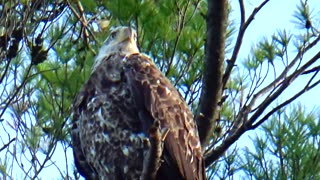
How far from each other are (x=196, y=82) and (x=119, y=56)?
0.43 m

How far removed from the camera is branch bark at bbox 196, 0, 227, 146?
149 inches

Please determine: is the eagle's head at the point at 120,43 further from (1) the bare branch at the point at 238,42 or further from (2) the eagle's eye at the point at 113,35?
(1) the bare branch at the point at 238,42

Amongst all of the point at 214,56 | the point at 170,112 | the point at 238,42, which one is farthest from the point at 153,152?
the point at 170,112

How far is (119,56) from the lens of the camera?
4.66 m

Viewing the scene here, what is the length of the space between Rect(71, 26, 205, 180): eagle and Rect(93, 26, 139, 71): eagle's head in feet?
0.52

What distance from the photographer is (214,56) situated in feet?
12.5

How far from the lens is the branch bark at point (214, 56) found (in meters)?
3.80

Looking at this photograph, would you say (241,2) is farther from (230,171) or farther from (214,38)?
(230,171)

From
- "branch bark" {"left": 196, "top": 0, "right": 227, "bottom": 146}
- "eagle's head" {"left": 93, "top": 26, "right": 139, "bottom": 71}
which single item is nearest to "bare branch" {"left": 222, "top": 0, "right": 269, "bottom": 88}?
"branch bark" {"left": 196, "top": 0, "right": 227, "bottom": 146}

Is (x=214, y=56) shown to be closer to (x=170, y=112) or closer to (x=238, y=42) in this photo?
(x=238, y=42)

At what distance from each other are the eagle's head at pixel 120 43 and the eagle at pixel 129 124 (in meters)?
0.16

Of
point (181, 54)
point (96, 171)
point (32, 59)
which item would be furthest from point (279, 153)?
point (32, 59)

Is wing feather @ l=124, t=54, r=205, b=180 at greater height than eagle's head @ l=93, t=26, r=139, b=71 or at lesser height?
lesser

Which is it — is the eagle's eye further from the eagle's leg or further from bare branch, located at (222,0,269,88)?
the eagle's leg
